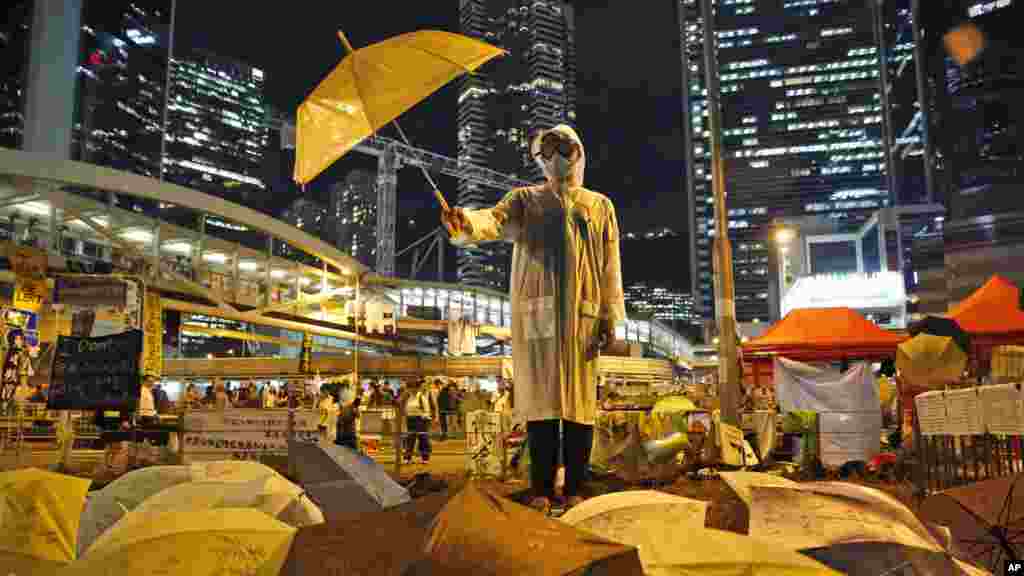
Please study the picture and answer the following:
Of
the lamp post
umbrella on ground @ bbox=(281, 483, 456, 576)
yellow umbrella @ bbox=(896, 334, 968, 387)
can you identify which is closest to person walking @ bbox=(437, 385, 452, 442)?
the lamp post

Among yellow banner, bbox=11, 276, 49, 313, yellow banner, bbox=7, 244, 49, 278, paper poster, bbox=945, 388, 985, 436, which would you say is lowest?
paper poster, bbox=945, 388, 985, 436

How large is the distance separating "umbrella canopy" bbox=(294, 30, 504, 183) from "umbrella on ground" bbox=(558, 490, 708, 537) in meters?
2.89

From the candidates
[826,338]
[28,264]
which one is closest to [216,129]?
[28,264]

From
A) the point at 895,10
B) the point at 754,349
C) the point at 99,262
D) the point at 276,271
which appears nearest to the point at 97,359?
the point at 754,349

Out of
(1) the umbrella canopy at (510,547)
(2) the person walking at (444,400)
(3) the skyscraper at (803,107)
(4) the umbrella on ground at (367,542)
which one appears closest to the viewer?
(1) the umbrella canopy at (510,547)

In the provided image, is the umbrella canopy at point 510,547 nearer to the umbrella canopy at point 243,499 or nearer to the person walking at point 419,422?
the umbrella canopy at point 243,499

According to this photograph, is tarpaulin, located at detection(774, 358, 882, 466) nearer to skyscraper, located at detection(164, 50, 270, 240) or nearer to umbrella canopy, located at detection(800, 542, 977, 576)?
umbrella canopy, located at detection(800, 542, 977, 576)

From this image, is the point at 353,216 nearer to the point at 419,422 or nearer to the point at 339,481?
the point at 419,422

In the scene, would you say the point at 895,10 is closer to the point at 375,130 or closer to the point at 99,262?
the point at 99,262

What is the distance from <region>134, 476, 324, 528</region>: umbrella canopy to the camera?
2971 mm

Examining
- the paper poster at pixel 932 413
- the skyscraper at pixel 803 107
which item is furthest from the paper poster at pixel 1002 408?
the skyscraper at pixel 803 107

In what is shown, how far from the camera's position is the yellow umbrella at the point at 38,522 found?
9.61 feet

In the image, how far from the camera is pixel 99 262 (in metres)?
24.6

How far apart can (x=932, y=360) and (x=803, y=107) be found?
144 meters
